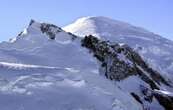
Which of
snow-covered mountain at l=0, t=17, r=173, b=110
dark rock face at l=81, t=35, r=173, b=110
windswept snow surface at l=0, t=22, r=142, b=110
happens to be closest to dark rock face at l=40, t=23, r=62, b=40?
snow-covered mountain at l=0, t=17, r=173, b=110

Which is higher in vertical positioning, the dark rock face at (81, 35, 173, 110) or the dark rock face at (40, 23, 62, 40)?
the dark rock face at (40, 23, 62, 40)

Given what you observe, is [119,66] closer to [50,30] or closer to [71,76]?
[50,30]

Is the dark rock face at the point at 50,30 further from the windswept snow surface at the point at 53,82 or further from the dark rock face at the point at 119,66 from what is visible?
the dark rock face at the point at 119,66

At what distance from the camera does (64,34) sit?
131ft

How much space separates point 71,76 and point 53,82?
68.7 inches

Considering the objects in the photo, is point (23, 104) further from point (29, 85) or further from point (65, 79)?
point (65, 79)

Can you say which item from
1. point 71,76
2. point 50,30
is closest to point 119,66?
point 50,30

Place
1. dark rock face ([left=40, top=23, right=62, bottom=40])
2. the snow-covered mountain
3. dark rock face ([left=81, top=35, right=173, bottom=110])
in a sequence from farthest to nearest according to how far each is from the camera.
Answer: dark rock face ([left=40, top=23, right=62, bottom=40]), dark rock face ([left=81, top=35, right=173, bottom=110]), the snow-covered mountain

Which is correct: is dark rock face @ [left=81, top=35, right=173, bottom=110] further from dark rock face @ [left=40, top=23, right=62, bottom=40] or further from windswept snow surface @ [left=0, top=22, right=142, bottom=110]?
dark rock face @ [left=40, top=23, right=62, bottom=40]

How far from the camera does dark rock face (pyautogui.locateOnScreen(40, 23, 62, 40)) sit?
3933 centimetres

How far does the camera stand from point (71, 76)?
29125 mm

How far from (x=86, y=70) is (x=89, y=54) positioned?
3.64m

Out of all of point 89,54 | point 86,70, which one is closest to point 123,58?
point 89,54

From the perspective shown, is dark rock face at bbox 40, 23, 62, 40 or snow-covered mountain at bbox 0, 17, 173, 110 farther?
dark rock face at bbox 40, 23, 62, 40
